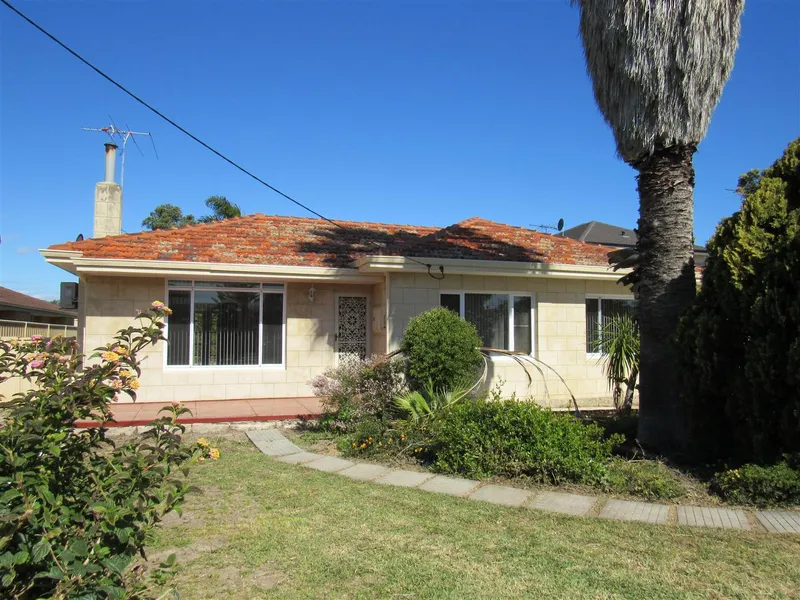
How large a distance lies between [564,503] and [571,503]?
68 millimetres

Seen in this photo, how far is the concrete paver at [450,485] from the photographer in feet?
20.4

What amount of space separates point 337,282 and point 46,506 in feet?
33.2

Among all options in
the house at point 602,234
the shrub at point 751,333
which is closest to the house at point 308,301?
the shrub at point 751,333

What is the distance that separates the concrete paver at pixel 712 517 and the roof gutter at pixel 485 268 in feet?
21.8

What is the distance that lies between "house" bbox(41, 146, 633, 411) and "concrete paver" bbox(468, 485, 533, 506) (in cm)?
533

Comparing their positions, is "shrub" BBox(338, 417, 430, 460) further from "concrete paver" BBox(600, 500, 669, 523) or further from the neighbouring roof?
the neighbouring roof

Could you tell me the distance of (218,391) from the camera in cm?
1204

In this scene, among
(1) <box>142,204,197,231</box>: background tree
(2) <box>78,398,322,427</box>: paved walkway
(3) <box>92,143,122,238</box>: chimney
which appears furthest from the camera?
(1) <box>142,204,197,231</box>: background tree

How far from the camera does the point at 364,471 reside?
7.11 meters

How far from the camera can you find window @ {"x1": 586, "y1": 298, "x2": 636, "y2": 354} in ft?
43.3

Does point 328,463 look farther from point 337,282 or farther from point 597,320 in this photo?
point 597,320

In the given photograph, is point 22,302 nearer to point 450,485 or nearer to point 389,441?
point 389,441

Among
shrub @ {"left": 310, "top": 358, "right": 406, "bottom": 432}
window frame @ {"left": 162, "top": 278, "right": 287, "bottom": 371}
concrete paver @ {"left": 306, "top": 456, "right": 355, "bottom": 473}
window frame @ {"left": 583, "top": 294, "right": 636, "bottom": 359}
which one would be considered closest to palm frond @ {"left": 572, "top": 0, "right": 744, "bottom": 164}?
shrub @ {"left": 310, "top": 358, "right": 406, "bottom": 432}

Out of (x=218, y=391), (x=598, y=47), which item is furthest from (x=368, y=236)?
(x=598, y=47)
